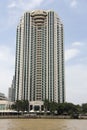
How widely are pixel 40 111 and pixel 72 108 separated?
88.8ft

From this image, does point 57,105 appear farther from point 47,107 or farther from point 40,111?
point 40,111

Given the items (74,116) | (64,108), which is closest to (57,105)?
(64,108)

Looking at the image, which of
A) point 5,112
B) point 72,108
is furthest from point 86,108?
point 5,112

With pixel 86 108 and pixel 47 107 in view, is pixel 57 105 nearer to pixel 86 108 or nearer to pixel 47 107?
pixel 47 107

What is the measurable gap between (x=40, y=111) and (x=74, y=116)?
49.7 meters

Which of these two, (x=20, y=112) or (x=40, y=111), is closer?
(x=20, y=112)

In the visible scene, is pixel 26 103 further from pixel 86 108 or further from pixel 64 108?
pixel 86 108

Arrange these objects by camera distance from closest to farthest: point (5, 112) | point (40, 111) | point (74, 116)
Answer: point (74, 116) → point (5, 112) → point (40, 111)

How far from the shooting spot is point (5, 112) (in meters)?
177

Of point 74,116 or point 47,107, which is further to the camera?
point 47,107

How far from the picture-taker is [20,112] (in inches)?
7323

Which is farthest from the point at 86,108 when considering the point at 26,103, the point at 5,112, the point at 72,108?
the point at 5,112

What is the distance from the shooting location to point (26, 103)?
185m

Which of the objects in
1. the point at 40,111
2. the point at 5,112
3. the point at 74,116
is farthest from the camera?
the point at 40,111
